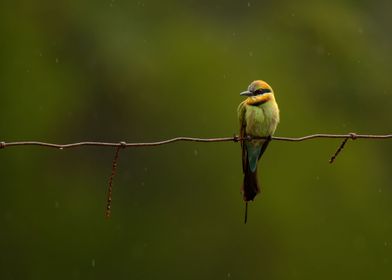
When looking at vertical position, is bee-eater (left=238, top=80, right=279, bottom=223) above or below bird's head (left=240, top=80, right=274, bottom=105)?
below

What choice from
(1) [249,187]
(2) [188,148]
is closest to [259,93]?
(1) [249,187]

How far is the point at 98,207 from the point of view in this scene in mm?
15430

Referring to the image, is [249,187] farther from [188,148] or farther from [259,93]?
[188,148]

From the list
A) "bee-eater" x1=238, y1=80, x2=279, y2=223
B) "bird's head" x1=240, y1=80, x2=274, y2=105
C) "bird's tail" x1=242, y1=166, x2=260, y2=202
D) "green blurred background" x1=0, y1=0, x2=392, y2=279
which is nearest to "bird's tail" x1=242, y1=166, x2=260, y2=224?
"bird's tail" x1=242, y1=166, x2=260, y2=202

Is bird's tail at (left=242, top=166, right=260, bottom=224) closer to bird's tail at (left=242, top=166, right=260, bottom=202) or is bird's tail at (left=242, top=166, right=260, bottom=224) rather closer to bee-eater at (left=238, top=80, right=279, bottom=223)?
bird's tail at (left=242, top=166, right=260, bottom=202)

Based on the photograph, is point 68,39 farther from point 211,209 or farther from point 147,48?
point 211,209

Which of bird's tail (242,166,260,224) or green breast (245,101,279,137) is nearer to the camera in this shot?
bird's tail (242,166,260,224)

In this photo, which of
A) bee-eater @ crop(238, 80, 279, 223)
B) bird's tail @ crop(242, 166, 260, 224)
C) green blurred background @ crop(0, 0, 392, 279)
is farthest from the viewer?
green blurred background @ crop(0, 0, 392, 279)

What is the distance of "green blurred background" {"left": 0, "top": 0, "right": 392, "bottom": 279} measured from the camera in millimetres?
15570

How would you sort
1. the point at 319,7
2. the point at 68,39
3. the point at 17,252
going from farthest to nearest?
the point at 319,7 → the point at 68,39 → the point at 17,252

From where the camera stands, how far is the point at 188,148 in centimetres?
1598

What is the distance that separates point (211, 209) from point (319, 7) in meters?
4.60

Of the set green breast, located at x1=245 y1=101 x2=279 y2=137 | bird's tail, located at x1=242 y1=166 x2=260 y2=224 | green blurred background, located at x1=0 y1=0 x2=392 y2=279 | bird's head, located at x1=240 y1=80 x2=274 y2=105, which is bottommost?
bird's tail, located at x1=242 y1=166 x2=260 y2=224

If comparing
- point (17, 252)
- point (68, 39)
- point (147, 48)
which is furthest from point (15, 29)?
point (17, 252)
